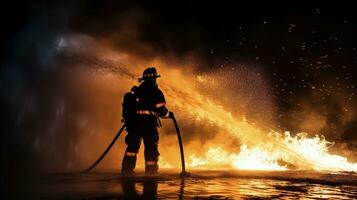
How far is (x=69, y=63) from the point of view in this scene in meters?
15.3

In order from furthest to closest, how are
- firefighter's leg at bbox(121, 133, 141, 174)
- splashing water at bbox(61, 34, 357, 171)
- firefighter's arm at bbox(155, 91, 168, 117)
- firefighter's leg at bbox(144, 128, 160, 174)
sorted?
splashing water at bbox(61, 34, 357, 171)
firefighter's leg at bbox(121, 133, 141, 174)
firefighter's arm at bbox(155, 91, 168, 117)
firefighter's leg at bbox(144, 128, 160, 174)

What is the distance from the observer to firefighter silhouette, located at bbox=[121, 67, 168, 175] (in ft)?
33.9

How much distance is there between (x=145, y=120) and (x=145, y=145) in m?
0.68

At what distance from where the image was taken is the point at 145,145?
34.0ft

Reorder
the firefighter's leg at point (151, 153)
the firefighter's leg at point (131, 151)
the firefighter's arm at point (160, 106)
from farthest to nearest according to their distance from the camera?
the firefighter's leg at point (131, 151) → the firefighter's arm at point (160, 106) → the firefighter's leg at point (151, 153)

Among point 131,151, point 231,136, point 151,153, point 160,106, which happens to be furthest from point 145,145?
point 231,136

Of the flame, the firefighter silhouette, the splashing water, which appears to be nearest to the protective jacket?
the firefighter silhouette

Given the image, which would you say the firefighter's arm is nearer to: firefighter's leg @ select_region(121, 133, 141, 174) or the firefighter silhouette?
the firefighter silhouette

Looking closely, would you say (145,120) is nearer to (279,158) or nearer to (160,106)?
(160,106)

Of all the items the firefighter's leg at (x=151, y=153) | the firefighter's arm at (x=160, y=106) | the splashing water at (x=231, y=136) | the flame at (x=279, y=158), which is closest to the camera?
the firefighter's leg at (x=151, y=153)

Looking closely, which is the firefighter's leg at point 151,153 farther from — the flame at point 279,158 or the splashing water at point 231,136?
the flame at point 279,158

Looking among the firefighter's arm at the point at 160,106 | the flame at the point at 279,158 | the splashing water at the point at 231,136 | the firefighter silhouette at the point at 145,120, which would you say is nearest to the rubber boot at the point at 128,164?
the firefighter silhouette at the point at 145,120

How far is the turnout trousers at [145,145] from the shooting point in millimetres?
10289

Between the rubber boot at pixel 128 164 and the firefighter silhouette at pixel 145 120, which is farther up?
the firefighter silhouette at pixel 145 120
